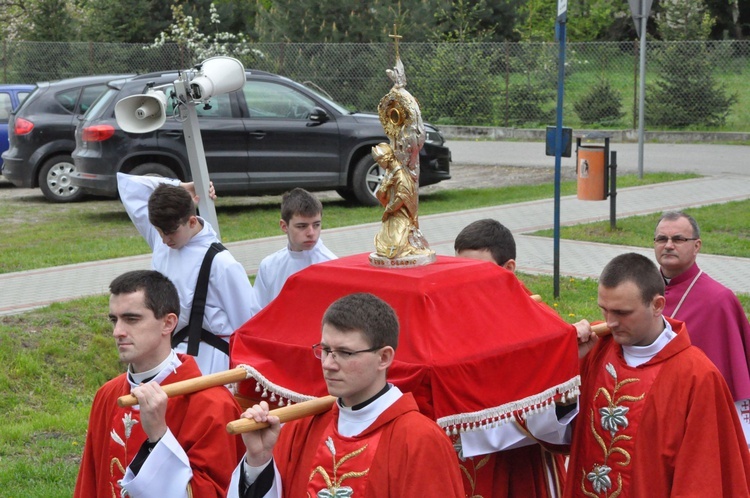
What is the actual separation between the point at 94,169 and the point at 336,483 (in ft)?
39.5

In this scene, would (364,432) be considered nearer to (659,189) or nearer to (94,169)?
(94,169)

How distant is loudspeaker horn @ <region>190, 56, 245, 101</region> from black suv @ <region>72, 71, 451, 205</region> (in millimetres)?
8312

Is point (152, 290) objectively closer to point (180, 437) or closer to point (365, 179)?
point (180, 437)

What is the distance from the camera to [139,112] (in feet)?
21.9

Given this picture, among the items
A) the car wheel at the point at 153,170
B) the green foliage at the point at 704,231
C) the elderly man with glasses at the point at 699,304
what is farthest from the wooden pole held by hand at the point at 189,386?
the car wheel at the point at 153,170

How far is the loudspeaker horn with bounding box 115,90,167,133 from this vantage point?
6.67 m

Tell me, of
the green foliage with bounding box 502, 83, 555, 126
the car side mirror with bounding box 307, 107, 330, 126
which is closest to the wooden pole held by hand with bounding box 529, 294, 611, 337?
the car side mirror with bounding box 307, 107, 330, 126

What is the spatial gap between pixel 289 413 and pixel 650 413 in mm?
1459

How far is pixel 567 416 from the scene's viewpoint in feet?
14.0

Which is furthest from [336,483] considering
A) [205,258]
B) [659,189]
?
[659,189]

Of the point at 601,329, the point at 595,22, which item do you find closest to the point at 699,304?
the point at 601,329

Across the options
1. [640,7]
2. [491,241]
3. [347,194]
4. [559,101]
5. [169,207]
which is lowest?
[347,194]

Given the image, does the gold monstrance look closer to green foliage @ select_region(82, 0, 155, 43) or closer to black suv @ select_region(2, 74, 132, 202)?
black suv @ select_region(2, 74, 132, 202)

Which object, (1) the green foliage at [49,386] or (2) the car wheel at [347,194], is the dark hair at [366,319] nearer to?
(1) the green foliage at [49,386]
